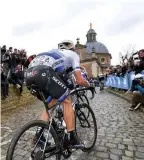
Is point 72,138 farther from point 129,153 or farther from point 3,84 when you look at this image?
point 3,84

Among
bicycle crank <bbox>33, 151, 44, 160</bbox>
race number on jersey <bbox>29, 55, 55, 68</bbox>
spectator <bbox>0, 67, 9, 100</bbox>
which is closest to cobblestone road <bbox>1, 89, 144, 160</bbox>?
bicycle crank <bbox>33, 151, 44, 160</bbox>

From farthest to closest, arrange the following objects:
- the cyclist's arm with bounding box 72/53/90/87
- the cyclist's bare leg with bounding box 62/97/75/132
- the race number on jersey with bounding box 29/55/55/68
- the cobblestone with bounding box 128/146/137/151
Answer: the cobblestone with bounding box 128/146/137/151 → the cyclist's arm with bounding box 72/53/90/87 → the cyclist's bare leg with bounding box 62/97/75/132 → the race number on jersey with bounding box 29/55/55/68

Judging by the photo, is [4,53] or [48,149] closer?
[48,149]

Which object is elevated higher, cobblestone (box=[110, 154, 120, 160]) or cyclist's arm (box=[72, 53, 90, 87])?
cyclist's arm (box=[72, 53, 90, 87])

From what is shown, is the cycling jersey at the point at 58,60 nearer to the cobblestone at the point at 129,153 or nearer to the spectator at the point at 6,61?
the cobblestone at the point at 129,153

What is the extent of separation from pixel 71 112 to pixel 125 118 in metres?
4.17

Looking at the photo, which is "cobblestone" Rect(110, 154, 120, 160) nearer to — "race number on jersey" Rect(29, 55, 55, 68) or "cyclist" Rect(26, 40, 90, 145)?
"cyclist" Rect(26, 40, 90, 145)

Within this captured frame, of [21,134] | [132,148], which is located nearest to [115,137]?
[132,148]

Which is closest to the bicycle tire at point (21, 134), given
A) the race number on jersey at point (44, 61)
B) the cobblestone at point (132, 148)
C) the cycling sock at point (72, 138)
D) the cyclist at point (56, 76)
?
the cyclist at point (56, 76)

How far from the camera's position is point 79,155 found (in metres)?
4.08

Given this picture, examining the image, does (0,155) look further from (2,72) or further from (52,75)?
(2,72)

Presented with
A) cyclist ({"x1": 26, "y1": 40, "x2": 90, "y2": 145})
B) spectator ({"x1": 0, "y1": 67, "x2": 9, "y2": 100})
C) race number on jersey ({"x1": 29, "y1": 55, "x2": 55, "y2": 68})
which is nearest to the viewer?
cyclist ({"x1": 26, "y1": 40, "x2": 90, "y2": 145})

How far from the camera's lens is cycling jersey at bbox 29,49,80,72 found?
3.45 m

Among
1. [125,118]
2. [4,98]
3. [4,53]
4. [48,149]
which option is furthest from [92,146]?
[4,53]
